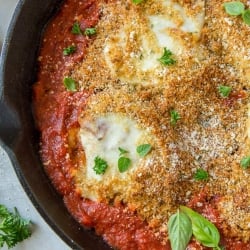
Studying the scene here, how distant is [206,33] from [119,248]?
1.27 meters

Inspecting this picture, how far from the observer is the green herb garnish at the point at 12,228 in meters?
3.60

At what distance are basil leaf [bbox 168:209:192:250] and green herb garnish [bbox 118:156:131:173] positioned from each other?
0.35 metres

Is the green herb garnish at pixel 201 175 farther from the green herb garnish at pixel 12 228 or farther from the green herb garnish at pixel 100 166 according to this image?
the green herb garnish at pixel 12 228

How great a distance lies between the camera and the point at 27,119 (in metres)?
3.26

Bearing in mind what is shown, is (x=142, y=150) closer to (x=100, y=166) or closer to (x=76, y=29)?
(x=100, y=166)

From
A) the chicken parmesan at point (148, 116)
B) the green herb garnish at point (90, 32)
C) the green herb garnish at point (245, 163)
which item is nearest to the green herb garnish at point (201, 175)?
the chicken parmesan at point (148, 116)

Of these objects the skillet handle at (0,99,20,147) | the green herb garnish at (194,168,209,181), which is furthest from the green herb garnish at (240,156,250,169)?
the skillet handle at (0,99,20,147)

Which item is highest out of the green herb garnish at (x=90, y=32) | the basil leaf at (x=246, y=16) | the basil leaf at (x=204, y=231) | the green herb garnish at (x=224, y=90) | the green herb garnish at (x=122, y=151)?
the green herb garnish at (x=90, y=32)

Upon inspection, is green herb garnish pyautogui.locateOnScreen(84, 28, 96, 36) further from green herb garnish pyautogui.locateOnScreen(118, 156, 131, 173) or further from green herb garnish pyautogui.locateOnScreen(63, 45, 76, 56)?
green herb garnish pyautogui.locateOnScreen(118, 156, 131, 173)

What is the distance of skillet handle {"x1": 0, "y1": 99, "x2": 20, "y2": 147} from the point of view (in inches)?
115

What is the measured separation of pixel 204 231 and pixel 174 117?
2.04 feet

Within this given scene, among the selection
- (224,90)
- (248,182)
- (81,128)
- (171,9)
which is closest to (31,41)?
(81,128)

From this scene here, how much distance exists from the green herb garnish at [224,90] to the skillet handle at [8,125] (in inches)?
43.7

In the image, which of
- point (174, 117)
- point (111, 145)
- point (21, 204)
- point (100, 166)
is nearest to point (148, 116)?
point (174, 117)
